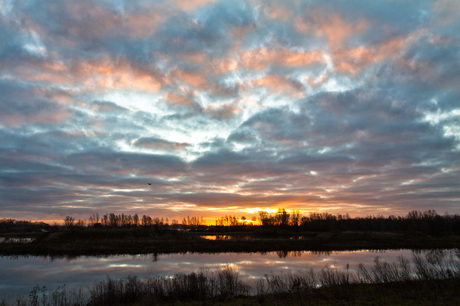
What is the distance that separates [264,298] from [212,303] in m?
3.30

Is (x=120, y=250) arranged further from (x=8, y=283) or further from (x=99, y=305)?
(x=99, y=305)

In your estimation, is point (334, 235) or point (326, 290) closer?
point (326, 290)

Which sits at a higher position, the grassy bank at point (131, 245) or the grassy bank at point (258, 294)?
the grassy bank at point (258, 294)

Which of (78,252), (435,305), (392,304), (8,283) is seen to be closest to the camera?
(435,305)

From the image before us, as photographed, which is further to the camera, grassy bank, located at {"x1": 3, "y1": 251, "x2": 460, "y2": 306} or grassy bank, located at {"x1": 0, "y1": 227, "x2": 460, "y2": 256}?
grassy bank, located at {"x1": 0, "y1": 227, "x2": 460, "y2": 256}

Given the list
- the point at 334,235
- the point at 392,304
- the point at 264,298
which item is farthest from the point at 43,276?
the point at 334,235

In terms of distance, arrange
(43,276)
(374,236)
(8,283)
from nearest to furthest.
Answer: (8,283)
(43,276)
(374,236)

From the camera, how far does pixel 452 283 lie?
71.2 feet

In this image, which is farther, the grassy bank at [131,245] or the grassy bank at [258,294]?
the grassy bank at [131,245]

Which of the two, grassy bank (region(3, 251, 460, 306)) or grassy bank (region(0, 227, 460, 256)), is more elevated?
grassy bank (region(3, 251, 460, 306))

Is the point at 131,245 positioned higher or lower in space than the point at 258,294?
lower

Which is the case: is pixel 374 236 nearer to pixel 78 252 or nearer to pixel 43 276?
pixel 78 252

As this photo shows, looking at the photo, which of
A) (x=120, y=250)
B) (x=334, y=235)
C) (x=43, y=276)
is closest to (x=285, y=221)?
(x=334, y=235)

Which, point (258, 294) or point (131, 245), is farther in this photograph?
point (131, 245)
